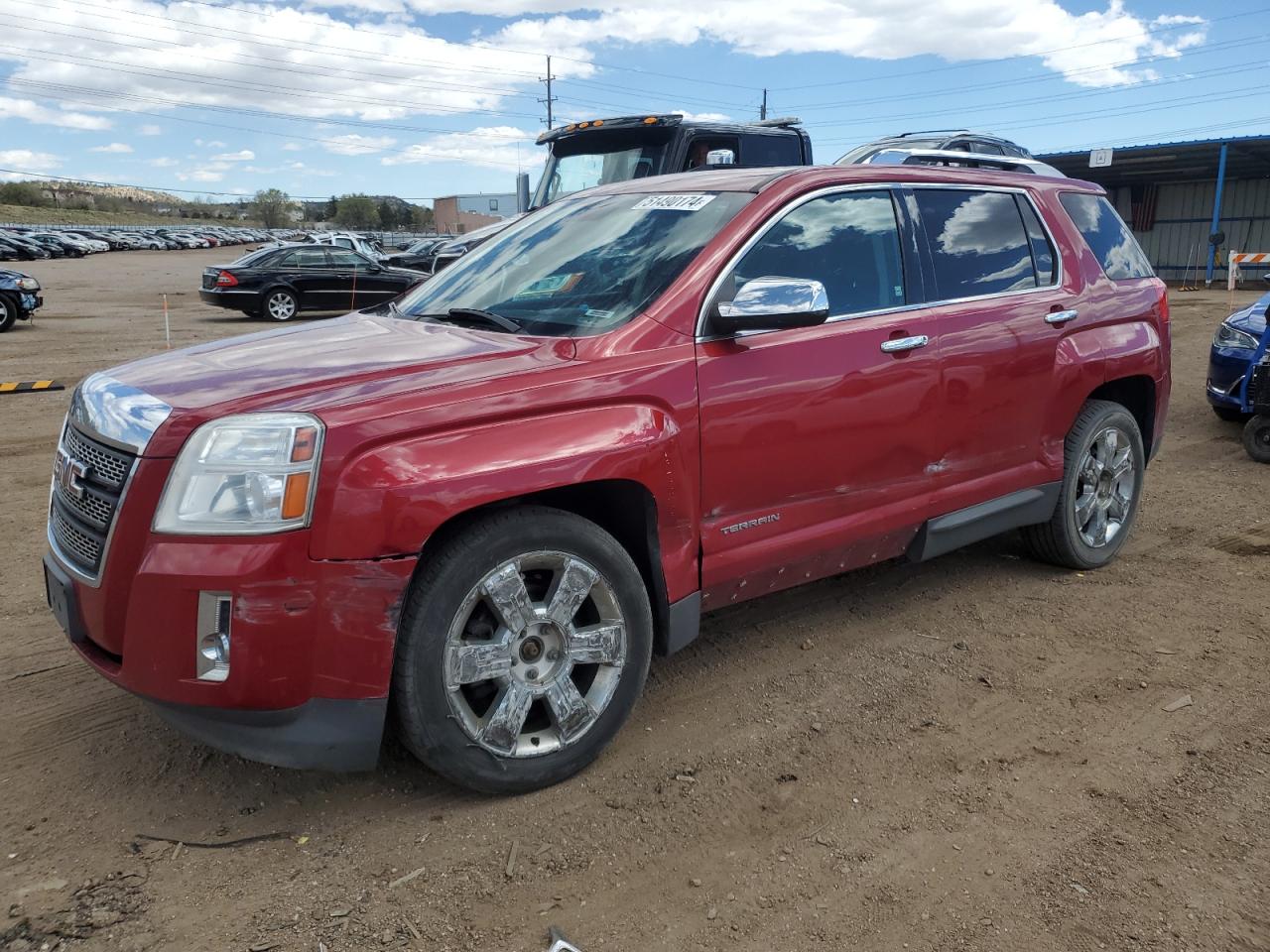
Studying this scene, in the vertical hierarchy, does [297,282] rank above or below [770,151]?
below

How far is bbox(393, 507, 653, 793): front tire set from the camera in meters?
2.87

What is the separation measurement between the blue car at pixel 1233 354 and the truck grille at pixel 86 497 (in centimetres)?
810

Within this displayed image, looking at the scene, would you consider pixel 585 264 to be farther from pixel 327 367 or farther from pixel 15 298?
pixel 15 298

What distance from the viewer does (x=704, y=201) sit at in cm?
380

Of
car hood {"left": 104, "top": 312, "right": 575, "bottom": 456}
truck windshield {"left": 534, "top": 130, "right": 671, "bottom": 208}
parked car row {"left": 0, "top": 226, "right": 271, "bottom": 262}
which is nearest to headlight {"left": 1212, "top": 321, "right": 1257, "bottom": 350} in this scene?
truck windshield {"left": 534, "top": 130, "right": 671, "bottom": 208}

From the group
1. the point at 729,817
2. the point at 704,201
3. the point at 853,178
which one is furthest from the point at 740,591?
the point at 853,178

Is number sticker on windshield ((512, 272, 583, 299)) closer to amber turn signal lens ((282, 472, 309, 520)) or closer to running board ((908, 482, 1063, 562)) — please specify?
amber turn signal lens ((282, 472, 309, 520))

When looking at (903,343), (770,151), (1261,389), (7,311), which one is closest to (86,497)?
(903,343)

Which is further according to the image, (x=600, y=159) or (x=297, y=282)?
(x=297, y=282)

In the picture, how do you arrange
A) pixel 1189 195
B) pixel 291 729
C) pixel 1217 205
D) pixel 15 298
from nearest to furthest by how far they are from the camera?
pixel 291 729 < pixel 15 298 < pixel 1217 205 < pixel 1189 195

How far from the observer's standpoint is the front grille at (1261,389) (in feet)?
24.1

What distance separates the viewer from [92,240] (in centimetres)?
6231

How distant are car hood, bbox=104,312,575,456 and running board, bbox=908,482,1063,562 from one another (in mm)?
1889

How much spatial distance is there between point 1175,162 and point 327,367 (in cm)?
3247
